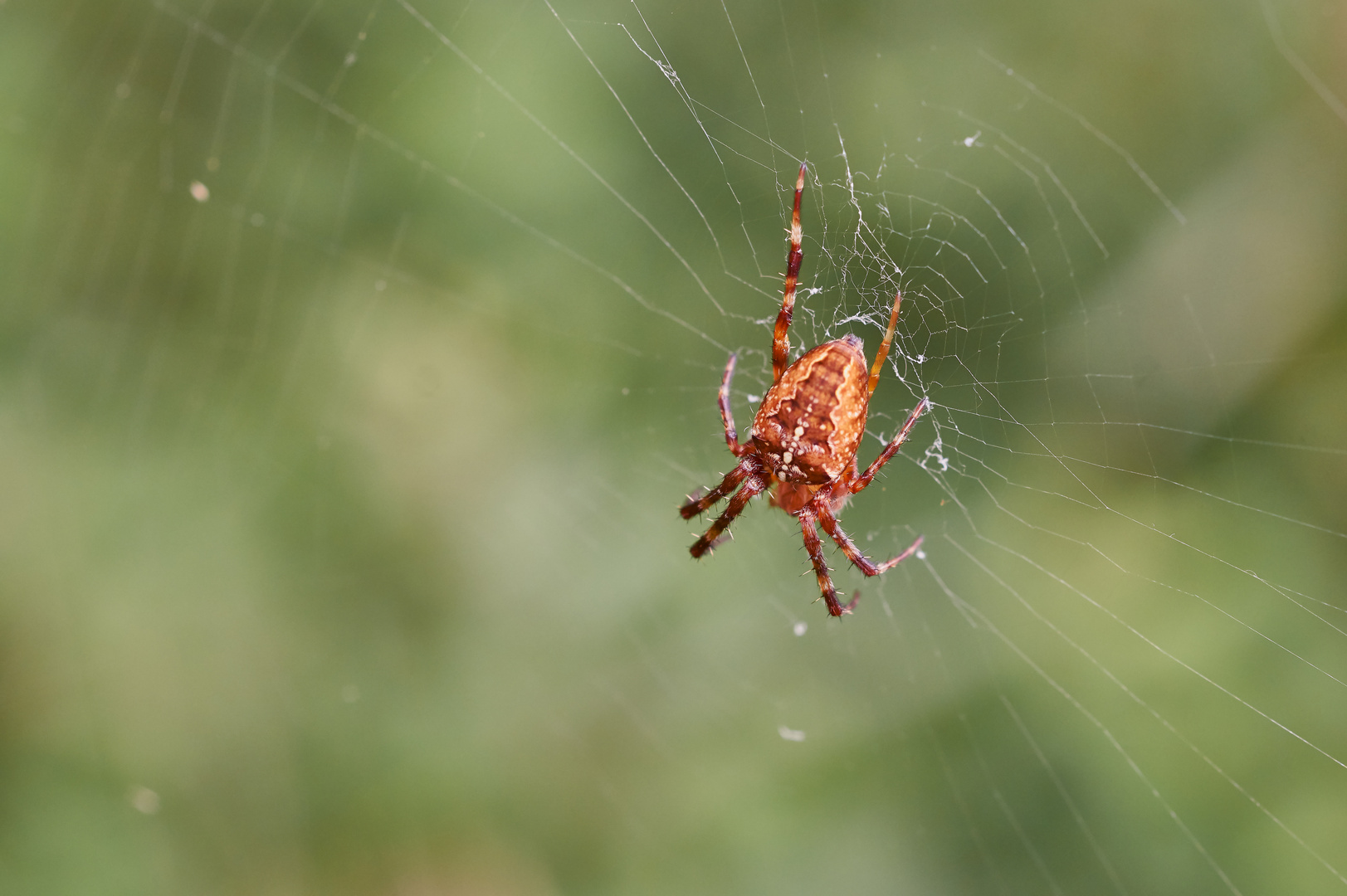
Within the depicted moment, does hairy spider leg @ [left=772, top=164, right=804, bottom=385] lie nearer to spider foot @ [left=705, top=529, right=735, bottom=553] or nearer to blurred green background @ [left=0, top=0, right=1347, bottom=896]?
blurred green background @ [left=0, top=0, right=1347, bottom=896]

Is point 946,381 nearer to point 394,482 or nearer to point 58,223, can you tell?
point 394,482

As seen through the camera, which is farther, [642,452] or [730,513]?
[642,452]

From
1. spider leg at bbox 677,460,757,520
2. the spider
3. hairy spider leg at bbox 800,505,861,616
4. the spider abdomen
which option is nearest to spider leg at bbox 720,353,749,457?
the spider

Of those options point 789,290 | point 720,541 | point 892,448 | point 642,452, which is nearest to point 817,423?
point 892,448

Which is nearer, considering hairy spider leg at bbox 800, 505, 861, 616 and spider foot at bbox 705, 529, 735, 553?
hairy spider leg at bbox 800, 505, 861, 616

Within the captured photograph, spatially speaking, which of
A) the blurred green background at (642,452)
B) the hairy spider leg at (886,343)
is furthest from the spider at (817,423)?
the blurred green background at (642,452)

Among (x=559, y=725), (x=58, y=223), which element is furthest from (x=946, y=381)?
(x=58, y=223)

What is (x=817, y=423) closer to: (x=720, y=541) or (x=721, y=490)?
(x=721, y=490)
